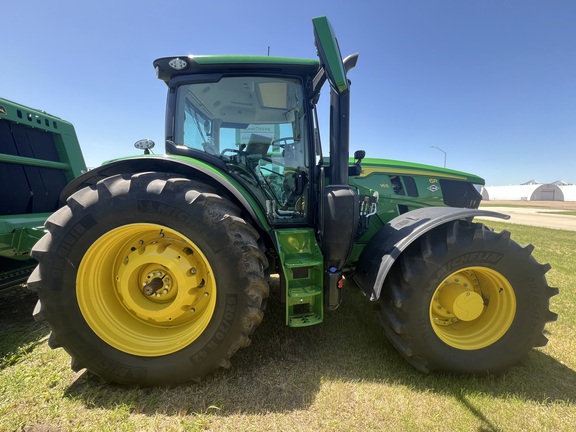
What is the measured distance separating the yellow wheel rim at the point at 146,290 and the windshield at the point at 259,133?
735 millimetres

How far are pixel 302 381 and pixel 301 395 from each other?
121mm

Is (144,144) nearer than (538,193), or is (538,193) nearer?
(144,144)

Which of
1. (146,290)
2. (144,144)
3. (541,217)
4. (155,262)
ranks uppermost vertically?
(144,144)

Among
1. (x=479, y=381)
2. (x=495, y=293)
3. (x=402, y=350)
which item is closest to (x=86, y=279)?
(x=402, y=350)

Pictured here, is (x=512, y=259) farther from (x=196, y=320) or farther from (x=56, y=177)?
(x=56, y=177)

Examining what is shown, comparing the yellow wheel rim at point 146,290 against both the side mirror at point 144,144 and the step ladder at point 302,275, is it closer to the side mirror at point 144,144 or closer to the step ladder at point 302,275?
the step ladder at point 302,275

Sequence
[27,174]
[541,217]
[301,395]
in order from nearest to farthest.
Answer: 1. [301,395]
2. [27,174]
3. [541,217]

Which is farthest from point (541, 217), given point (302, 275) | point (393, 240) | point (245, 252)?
point (245, 252)

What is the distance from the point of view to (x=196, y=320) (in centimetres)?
203

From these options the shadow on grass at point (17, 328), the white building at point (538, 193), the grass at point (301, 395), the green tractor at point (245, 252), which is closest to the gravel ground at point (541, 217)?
the green tractor at point (245, 252)

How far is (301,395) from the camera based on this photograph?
1.81m

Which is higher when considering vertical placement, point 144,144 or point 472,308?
point 144,144

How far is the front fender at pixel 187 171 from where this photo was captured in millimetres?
1990

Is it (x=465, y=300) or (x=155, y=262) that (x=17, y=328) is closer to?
(x=155, y=262)
